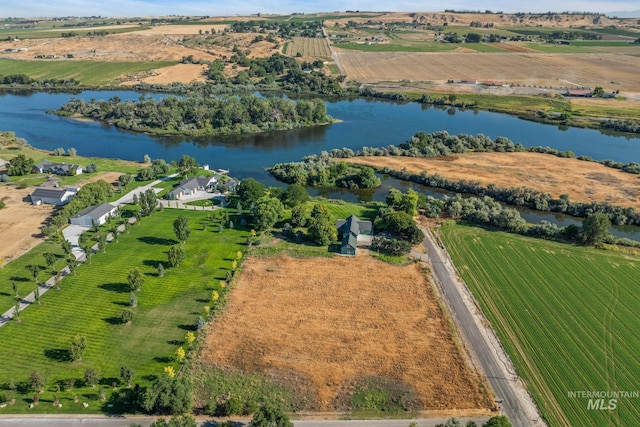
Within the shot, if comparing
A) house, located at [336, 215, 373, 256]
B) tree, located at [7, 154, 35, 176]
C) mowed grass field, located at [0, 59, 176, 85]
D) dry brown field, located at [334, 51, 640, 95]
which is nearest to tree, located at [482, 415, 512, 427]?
house, located at [336, 215, 373, 256]

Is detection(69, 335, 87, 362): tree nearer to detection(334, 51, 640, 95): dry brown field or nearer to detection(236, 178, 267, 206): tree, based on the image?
detection(236, 178, 267, 206): tree

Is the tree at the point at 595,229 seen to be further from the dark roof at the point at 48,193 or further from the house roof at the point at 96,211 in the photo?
the dark roof at the point at 48,193

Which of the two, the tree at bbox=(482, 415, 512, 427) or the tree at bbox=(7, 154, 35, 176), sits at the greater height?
the tree at bbox=(7, 154, 35, 176)

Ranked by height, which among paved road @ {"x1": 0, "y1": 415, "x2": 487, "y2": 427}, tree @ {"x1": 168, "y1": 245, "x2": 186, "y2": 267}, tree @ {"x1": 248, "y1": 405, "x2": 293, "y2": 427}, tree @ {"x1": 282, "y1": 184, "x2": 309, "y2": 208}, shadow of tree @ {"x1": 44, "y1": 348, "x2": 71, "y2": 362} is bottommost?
paved road @ {"x1": 0, "y1": 415, "x2": 487, "y2": 427}

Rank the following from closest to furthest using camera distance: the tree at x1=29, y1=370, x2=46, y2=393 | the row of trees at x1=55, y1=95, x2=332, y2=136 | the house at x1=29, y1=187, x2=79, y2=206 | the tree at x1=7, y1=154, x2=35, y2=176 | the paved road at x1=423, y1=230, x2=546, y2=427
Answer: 1. the tree at x1=29, y1=370, x2=46, y2=393
2. the paved road at x1=423, y1=230, x2=546, y2=427
3. the house at x1=29, y1=187, x2=79, y2=206
4. the tree at x1=7, y1=154, x2=35, y2=176
5. the row of trees at x1=55, y1=95, x2=332, y2=136

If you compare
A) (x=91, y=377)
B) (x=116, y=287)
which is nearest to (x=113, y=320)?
(x=116, y=287)
